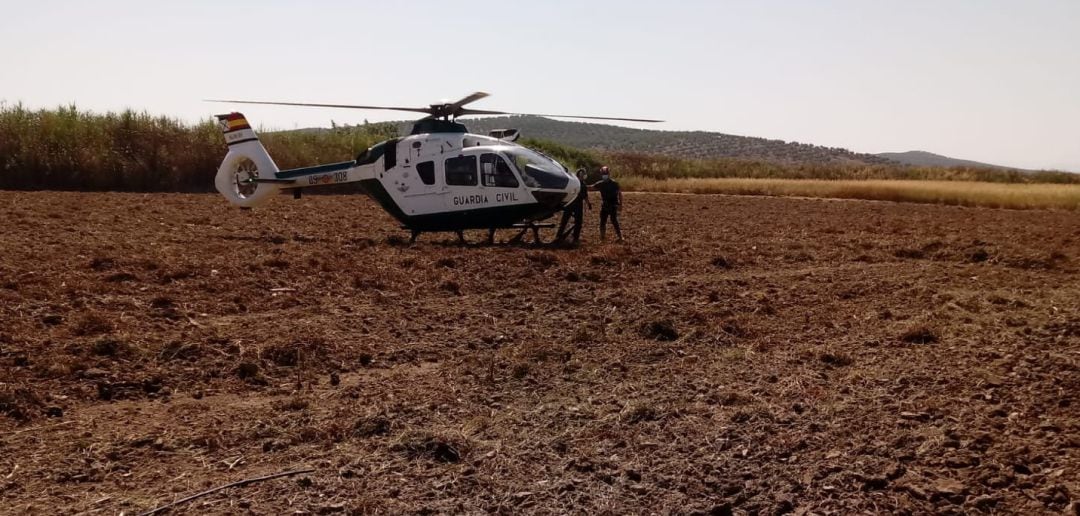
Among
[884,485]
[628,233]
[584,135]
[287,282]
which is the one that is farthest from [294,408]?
[584,135]

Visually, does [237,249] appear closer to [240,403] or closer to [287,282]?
[287,282]

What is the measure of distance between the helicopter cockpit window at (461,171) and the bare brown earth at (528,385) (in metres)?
2.62

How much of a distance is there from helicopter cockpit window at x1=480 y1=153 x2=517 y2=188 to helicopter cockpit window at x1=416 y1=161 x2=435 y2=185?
39.9 inches

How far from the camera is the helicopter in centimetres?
1558

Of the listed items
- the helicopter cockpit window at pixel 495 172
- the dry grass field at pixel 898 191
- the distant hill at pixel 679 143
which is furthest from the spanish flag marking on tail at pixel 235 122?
the distant hill at pixel 679 143

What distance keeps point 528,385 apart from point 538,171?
9.13 metres

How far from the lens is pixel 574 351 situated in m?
7.95

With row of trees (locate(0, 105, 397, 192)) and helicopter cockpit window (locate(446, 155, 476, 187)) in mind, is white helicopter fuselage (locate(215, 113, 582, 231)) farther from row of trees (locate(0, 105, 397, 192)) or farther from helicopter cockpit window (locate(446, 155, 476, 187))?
row of trees (locate(0, 105, 397, 192))

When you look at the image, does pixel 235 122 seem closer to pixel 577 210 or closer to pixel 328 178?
pixel 328 178

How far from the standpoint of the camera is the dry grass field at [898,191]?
122 ft

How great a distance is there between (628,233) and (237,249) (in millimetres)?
8754

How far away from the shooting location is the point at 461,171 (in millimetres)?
15789

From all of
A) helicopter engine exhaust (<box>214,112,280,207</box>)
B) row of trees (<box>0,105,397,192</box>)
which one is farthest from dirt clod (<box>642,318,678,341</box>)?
row of trees (<box>0,105,397,192</box>)

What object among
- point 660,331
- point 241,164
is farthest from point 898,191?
point 660,331
